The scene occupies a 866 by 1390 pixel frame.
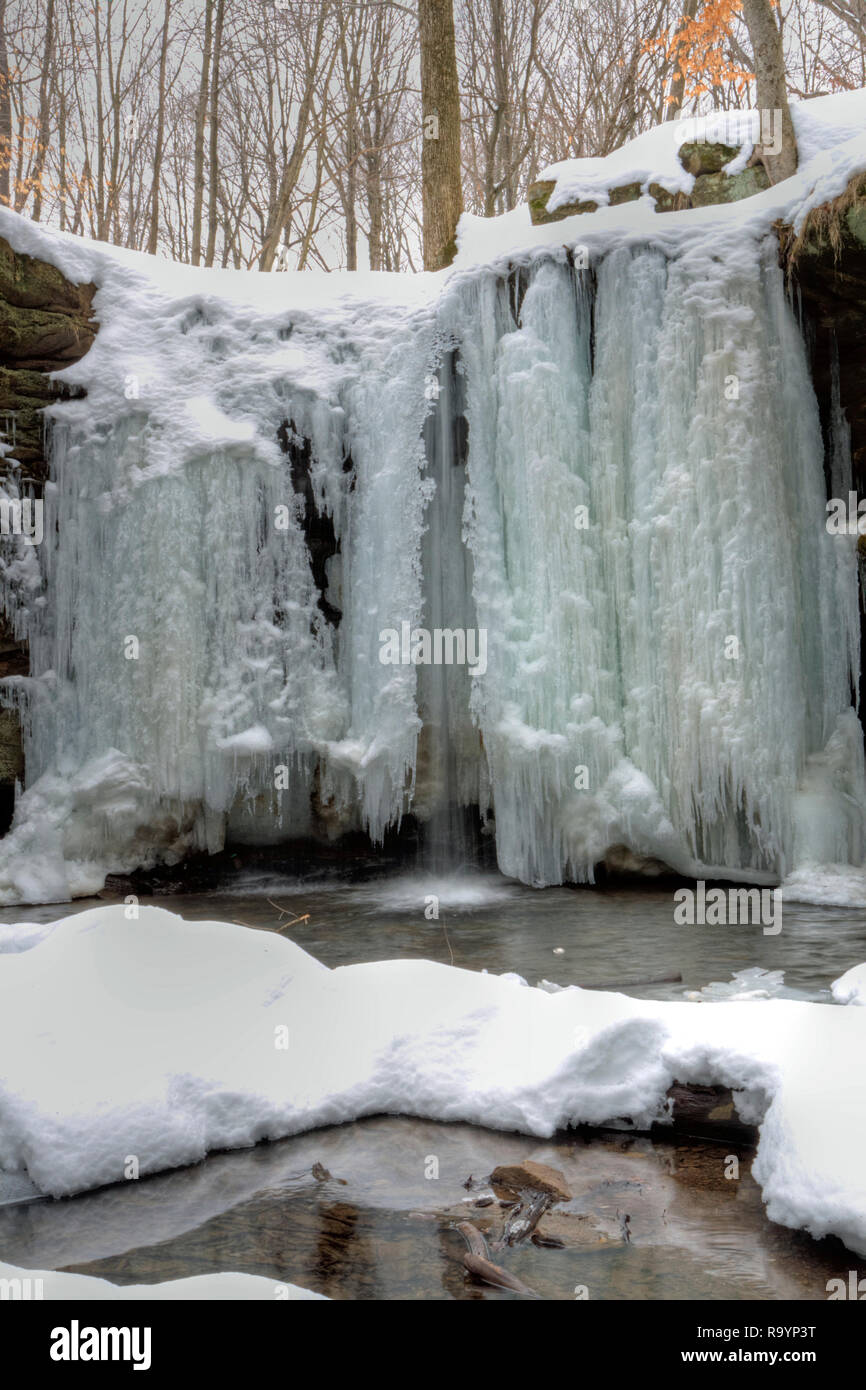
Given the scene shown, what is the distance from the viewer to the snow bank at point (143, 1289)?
2227 mm

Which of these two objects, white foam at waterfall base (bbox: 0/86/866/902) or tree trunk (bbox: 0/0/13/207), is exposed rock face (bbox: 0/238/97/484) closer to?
white foam at waterfall base (bbox: 0/86/866/902)

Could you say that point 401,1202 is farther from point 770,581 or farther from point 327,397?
point 327,397

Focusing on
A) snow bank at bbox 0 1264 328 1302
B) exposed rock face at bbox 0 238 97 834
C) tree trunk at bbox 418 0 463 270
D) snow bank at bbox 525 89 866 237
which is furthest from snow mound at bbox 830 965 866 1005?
tree trunk at bbox 418 0 463 270

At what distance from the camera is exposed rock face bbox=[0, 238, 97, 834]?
25.6ft

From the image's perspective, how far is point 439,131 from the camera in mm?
10188

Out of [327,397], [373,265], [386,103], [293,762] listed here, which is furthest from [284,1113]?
[386,103]

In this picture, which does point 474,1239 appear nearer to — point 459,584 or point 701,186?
point 459,584

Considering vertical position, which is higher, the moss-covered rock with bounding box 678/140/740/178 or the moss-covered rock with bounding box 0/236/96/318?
the moss-covered rock with bounding box 678/140/740/178

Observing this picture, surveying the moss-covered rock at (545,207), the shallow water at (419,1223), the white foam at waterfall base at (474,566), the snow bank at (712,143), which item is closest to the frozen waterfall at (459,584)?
the white foam at waterfall base at (474,566)

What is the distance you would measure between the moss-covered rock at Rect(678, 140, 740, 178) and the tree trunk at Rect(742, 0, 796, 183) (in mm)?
325

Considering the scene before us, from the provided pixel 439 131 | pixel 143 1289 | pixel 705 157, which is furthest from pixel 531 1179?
pixel 439 131

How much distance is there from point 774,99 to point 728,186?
61 cm

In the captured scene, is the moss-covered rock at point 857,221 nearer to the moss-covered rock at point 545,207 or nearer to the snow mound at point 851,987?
the moss-covered rock at point 545,207

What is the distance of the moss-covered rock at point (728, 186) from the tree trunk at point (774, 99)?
4.5 inches
